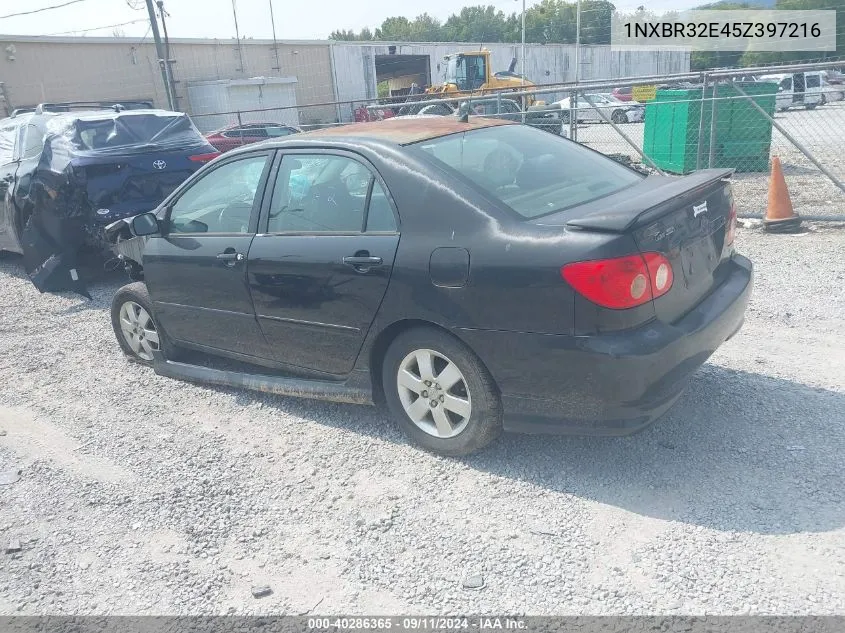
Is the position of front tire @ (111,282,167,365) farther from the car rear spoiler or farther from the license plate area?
the license plate area

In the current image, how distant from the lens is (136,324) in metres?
5.15

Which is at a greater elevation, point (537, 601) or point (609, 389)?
point (609, 389)

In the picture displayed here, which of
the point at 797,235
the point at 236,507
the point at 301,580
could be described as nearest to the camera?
the point at 301,580

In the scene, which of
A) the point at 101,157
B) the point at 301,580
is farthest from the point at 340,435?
the point at 101,157

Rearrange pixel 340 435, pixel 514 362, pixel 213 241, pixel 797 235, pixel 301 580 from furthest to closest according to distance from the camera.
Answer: pixel 797 235 < pixel 213 241 < pixel 340 435 < pixel 514 362 < pixel 301 580

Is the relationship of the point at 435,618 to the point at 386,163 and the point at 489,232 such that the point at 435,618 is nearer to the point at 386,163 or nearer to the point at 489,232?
the point at 489,232

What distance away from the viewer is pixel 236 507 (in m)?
3.34

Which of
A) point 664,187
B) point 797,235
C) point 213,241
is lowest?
point 797,235

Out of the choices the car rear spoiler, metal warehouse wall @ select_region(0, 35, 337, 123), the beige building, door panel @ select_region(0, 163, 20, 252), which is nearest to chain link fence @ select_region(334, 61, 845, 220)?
door panel @ select_region(0, 163, 20, 252)

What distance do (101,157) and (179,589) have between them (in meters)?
5.49

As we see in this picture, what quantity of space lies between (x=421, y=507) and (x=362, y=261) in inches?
48.6

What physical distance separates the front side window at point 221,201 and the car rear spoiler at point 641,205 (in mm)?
1998

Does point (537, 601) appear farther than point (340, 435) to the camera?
No

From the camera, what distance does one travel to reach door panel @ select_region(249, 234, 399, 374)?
137 inches
